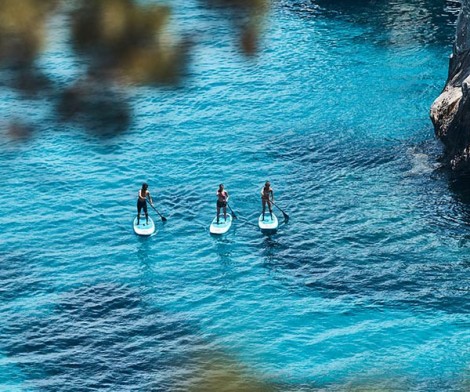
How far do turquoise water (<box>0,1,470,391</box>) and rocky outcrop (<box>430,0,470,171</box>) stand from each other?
4.65 ft

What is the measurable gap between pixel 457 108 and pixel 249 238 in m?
17.9

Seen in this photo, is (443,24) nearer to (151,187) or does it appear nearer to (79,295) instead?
(151,187)

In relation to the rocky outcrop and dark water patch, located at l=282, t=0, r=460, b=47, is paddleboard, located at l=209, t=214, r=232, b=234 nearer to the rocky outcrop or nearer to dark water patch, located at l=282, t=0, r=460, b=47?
the rocky outcrop

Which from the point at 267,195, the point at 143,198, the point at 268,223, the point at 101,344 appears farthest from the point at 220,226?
the point at 101,344

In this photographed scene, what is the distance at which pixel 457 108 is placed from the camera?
7412 cm

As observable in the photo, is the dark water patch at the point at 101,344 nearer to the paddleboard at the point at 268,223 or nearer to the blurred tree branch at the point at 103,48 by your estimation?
the paddleboard at the point at 268,223

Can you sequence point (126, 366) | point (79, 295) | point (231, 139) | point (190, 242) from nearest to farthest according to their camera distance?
point (126, 366) < point (79, 295) < point (190, 242) < point (231, 139)

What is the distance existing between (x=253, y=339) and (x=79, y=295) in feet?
35.9

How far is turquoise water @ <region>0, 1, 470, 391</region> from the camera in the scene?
183ft

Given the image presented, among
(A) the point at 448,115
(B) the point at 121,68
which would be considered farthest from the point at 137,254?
(B) the point at 121,68

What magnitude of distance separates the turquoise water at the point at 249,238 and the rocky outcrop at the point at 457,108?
1416 millimetres

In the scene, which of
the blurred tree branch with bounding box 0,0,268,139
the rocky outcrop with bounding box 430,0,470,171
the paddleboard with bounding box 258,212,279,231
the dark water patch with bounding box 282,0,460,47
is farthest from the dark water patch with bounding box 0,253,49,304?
the dark water patch with bounding box 282,0,460,47

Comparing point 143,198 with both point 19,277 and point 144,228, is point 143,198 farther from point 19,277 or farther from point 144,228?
point 19,277

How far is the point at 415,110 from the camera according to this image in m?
82.5
